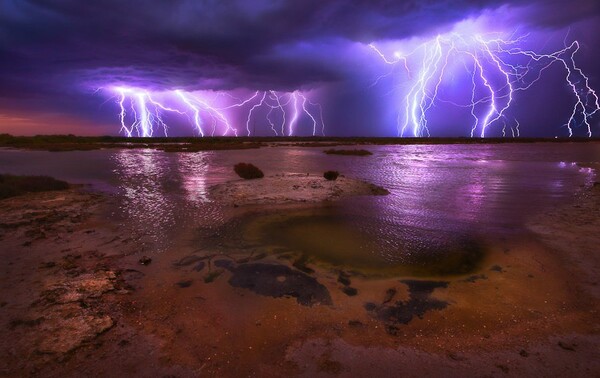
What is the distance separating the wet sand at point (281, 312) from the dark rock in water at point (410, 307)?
30 millimetres

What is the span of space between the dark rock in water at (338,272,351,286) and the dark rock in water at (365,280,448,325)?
84 centimetres

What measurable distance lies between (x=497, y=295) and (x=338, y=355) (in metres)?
3.46

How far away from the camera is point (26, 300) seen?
18.4 ft

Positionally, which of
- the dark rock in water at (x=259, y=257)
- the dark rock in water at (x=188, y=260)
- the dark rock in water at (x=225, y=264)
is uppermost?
the dark rock in water at (x=188, y=260)

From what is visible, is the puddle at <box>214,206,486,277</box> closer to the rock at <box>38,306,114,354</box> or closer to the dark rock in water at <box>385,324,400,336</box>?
the dark rock in water at <box>385,324,400,336</box>

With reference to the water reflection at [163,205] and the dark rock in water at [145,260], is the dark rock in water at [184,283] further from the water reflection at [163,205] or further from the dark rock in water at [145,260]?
the water reflection at [163,205]

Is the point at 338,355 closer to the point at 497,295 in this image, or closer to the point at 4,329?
the point at 497,295

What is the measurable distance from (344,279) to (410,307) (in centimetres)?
143

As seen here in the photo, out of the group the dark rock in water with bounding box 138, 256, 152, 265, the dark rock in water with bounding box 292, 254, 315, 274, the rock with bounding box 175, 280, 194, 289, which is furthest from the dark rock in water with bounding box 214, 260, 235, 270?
the dark rock in water with bounding box 138, 256, 152, 265

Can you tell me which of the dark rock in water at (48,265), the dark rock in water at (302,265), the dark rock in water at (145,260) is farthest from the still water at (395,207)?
the dark rock in water at (48,265)

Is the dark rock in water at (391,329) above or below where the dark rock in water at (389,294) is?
below

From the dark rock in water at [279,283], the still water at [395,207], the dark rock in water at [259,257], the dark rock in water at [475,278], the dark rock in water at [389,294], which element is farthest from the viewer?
the still water at [395,207]

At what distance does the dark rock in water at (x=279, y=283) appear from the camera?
6016 mm

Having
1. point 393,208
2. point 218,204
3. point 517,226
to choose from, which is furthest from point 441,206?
point 218,204
